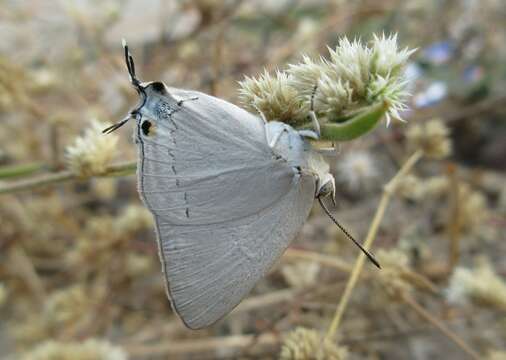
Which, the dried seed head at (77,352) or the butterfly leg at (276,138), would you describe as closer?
the butterfly leg at (276,138)

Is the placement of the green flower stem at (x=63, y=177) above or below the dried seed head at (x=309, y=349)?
above

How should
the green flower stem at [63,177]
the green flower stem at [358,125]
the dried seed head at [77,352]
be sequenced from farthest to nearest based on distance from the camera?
the dried seed head at [77,352], the green flower stem at [63,177], the green flower stem at [358,125]

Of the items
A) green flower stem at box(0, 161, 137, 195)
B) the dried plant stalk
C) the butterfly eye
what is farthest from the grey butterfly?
the dried plant stalk

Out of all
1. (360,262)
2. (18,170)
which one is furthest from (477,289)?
(18,170)

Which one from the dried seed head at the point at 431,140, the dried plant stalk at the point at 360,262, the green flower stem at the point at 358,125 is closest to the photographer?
the green flower stem at the point at 358,125

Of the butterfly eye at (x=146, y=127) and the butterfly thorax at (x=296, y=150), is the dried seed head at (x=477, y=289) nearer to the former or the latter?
the butterfly thorax at (x=296, y=150)

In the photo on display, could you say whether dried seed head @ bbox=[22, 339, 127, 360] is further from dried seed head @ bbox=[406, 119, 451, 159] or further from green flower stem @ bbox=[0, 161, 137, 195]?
dried seed head @ bbox=[406, 119, 451, 159]

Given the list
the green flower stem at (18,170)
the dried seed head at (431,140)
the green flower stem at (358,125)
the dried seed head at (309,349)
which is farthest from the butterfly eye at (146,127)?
the dried seed head at (431,140)
